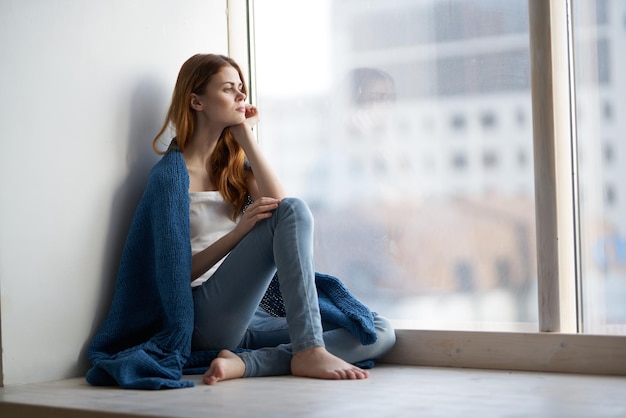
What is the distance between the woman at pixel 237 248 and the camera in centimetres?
184

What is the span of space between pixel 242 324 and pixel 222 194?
341 mm

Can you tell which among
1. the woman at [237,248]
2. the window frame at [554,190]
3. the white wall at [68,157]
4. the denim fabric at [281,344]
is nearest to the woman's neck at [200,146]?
the woman at [237,248]

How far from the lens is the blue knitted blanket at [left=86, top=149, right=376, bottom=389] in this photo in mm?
1891

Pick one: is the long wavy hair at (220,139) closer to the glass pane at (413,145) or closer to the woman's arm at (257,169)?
the woman's arm at (257,169)

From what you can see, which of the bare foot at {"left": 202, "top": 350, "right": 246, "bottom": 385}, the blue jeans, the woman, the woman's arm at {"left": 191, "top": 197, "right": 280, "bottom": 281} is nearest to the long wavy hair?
the woman

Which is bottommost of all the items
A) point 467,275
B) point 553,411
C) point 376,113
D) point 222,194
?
point 553,411

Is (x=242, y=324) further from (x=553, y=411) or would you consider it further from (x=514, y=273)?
(x=553, y=411)

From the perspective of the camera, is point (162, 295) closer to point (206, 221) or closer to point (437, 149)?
point (206, 221)

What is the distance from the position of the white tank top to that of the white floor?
0.32 m

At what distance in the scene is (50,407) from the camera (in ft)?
5.07

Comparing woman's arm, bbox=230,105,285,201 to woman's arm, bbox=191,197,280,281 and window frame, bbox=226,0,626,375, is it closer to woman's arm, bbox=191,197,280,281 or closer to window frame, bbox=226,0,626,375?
woman's arm, bbox=191,197,280,281

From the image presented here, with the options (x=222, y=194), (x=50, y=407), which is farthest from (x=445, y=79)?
(x=50, y=407)

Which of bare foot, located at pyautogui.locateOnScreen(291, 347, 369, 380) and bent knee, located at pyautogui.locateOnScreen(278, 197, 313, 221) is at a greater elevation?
bent knee, located at pyautogui.locateOnScreen(278, 197, 313, 221)

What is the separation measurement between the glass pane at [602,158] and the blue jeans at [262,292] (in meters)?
0.50
